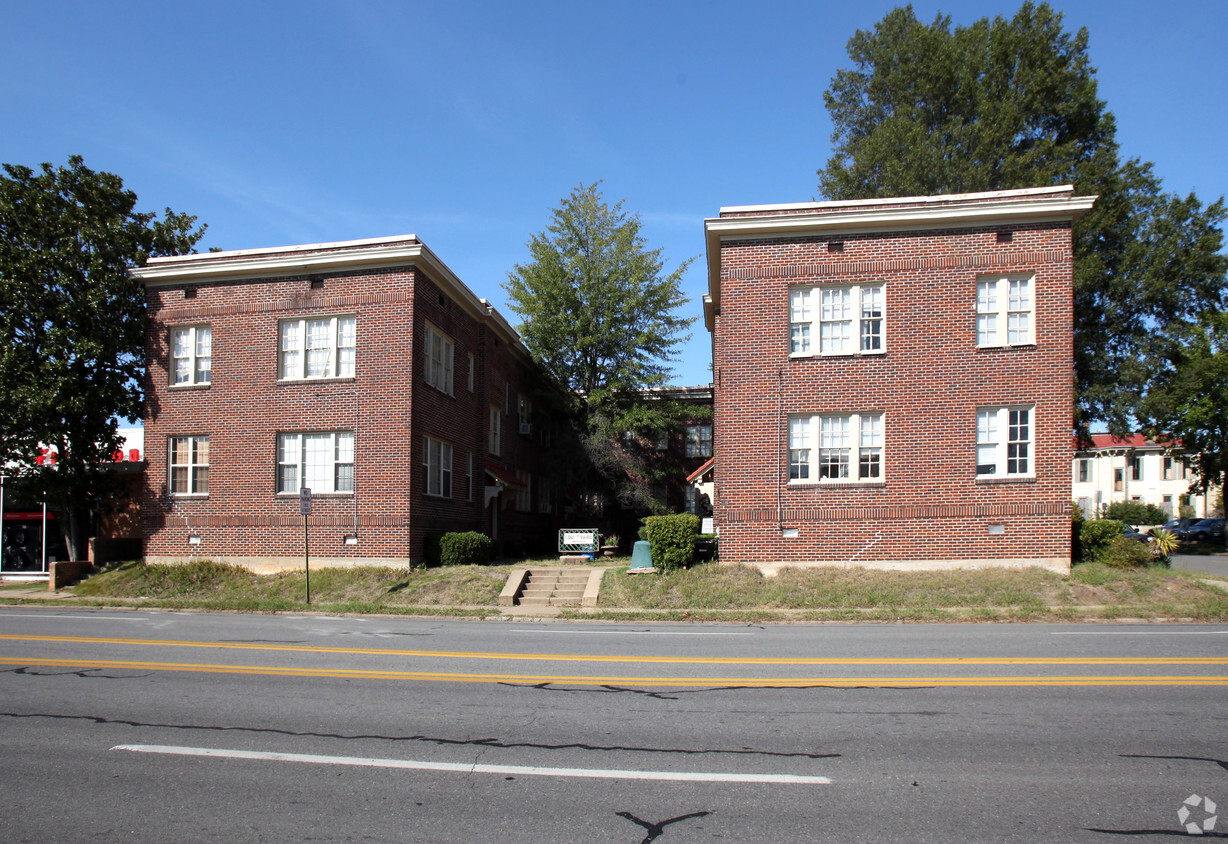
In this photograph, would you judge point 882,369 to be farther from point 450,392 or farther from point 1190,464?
point 1190,464

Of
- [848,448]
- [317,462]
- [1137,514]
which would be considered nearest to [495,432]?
[317,462]

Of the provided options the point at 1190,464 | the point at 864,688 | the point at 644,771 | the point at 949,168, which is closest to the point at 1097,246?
the point at 949,168

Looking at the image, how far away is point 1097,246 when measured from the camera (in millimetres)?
34750

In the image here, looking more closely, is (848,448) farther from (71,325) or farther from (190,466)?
(71,325)

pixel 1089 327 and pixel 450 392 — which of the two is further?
pixel 1089 327

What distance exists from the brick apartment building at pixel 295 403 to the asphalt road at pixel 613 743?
32.8 feet

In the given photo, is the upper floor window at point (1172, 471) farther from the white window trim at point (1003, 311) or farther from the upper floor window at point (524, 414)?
the white window trim at point (1003, 311)

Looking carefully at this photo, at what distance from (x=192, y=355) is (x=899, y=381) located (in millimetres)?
19082

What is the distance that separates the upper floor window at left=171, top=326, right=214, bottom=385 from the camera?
75.7ft

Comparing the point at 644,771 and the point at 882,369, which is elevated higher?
the point at 882,369

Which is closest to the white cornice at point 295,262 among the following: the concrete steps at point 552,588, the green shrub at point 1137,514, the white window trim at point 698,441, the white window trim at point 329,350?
the white window trim at point 329,350

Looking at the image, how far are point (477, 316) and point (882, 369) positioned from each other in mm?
13470

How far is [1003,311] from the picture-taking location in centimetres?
2009

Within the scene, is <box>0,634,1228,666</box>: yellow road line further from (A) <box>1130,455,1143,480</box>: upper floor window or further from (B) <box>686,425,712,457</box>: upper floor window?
(A) <box>1130,455,1143,480</box>: upper floor window
